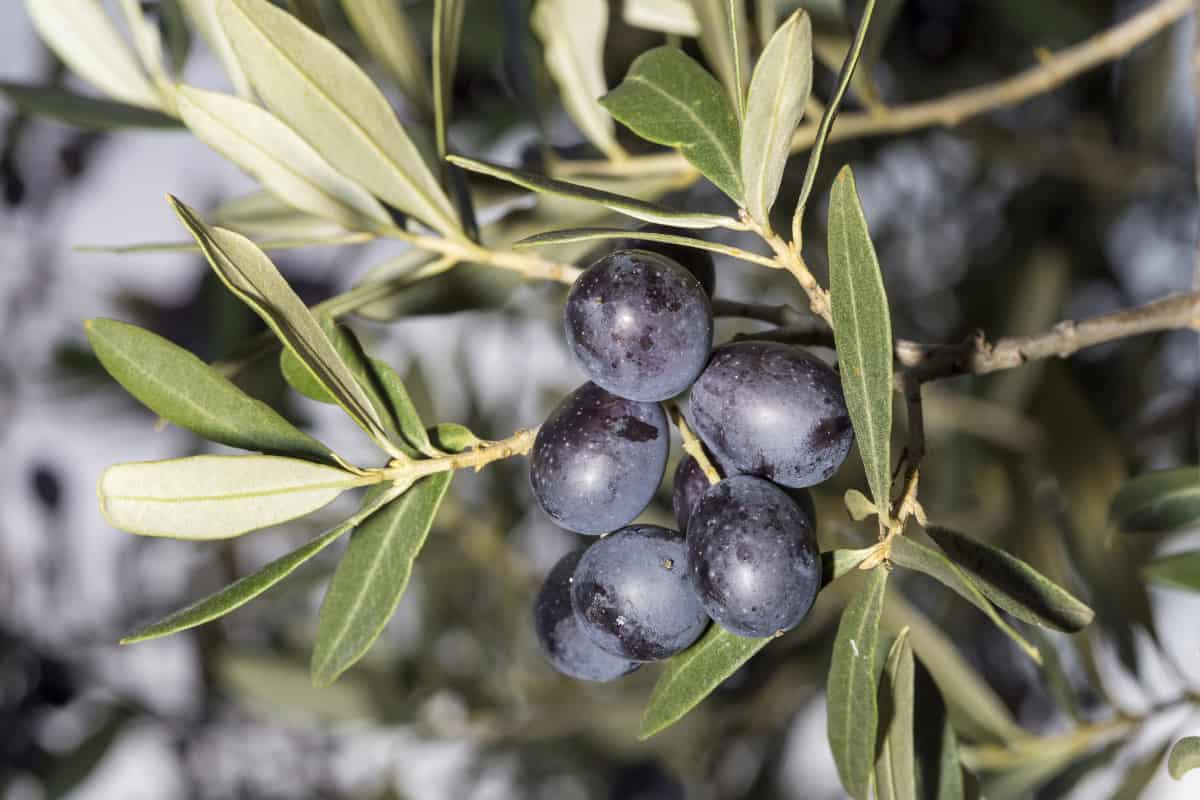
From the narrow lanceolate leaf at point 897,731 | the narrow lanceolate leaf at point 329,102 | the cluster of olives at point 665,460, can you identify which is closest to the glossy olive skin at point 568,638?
the cluster of olives at point 665,460

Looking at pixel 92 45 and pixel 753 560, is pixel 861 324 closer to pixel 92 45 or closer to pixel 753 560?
pixel 753 560

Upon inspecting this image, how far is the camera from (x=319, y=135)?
0.71 meters

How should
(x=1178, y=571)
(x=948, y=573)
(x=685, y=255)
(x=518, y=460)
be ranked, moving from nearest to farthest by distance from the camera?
(x=948, y=573) → (x=685, y=255) → (x=1178, y=571) → (x=518, y=460)

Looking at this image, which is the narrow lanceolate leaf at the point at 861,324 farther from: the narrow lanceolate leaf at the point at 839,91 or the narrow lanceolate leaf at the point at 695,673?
the narrow lanceolate leaf at the point at 695,673

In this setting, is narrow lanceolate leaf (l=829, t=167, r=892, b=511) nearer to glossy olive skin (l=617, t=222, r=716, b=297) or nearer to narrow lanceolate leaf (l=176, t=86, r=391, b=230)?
glossy olive skin (l=617, t=222, r=716, b=297)

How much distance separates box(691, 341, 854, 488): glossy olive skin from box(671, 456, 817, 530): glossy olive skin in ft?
0.18

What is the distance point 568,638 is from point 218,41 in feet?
2.03

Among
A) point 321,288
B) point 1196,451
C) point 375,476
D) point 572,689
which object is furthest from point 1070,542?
point 321,288

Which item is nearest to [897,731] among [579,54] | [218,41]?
[579,54]

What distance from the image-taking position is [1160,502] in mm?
780

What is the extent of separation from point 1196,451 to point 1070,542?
450mm

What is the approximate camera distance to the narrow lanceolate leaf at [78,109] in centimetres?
96

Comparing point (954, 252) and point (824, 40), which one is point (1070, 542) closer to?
point (824, 40)

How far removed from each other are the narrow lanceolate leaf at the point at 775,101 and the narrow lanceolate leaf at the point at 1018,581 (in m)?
0.24
